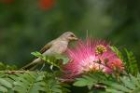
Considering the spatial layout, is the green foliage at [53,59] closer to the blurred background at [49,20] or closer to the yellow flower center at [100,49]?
the yellow flower center at [100,49]

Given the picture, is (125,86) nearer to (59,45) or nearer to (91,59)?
(91,59)

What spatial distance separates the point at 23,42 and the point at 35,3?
1626 millimetres

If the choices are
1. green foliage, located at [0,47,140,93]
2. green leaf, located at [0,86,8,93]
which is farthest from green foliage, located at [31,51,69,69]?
green leaf, located at [0,86,8,93]

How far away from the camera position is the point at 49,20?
1342cm

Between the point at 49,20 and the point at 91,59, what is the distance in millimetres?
8735

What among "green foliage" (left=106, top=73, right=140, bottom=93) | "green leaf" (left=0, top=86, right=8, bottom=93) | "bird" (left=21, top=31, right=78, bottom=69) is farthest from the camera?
"bird" (left=21, top=31, right=78, bottom=69)

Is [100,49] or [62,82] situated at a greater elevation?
[100,49]

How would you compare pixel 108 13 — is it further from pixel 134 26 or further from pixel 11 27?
pixel 11 27

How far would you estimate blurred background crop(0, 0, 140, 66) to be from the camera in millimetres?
11203

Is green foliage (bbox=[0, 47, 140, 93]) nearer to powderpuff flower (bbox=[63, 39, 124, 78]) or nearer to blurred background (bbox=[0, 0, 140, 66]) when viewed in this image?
powderpuff flower (bbox=[63, 39, 124, 78])

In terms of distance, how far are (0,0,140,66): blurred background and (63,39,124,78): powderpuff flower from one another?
5.81 m

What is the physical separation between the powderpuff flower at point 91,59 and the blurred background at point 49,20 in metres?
5.81

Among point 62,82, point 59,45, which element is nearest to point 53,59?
point 62,82

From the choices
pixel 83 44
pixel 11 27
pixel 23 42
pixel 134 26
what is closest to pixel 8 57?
pixel 23 42
